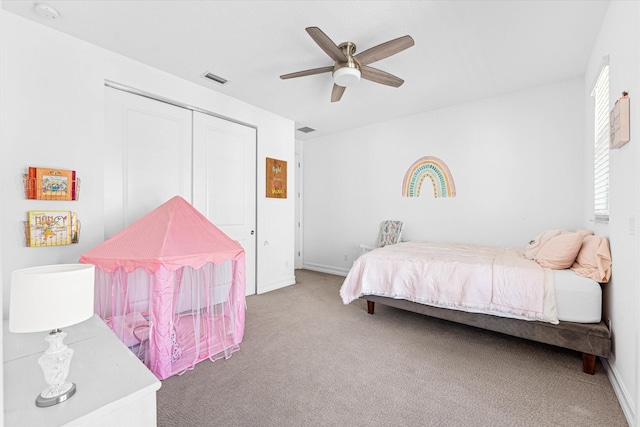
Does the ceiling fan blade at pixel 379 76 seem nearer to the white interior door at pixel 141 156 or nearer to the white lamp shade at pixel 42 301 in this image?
the white interior door at pixel 141 156

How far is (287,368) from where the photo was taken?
2.30 m

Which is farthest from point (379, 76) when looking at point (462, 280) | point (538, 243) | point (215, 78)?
point (538, 243)

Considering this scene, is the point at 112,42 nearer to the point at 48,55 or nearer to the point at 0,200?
the point at 48,55

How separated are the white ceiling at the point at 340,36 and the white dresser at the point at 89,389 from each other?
2349 millimetres

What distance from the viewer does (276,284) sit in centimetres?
451

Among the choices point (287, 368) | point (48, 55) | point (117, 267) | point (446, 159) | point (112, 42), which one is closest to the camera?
point (117, 267)

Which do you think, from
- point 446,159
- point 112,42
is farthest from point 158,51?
point 446,159

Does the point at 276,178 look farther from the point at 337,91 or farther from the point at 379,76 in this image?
the point at 379,76

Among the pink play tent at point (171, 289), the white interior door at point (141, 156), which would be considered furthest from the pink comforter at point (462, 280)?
the white interior door at point (141, 156)

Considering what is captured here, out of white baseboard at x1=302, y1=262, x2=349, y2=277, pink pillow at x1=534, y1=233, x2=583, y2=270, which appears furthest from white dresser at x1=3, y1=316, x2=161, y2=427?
white baseboard at x1=302, y1=262, x2=349, y2=277

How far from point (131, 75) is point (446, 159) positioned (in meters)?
3.95

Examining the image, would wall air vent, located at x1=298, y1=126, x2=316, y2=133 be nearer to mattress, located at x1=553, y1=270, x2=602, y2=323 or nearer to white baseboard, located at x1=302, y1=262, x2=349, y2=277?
white baseboard, located at x1=302, y1=262, x2=349, y2=277

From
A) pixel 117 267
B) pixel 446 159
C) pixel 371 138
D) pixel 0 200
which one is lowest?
pixel 117 267

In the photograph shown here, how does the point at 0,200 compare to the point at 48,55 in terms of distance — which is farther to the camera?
the point at 48,55
